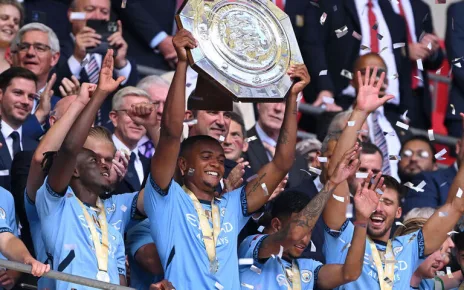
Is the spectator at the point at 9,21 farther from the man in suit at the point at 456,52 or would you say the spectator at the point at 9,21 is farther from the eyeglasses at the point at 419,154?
the man in suit at the point at 456,52

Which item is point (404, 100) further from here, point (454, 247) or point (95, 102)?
point (95, 102)

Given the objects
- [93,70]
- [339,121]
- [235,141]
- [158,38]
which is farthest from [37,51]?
[339,121]

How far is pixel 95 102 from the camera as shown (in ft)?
25.7

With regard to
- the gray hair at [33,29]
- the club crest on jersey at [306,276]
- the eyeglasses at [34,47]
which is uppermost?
the gray hair at [33,29]

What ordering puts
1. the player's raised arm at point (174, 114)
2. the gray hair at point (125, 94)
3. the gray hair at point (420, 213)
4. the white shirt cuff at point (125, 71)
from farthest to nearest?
the white shirt cuff at point (125, 71) < the gray hair at point (125, 94) < the gray hair at point (420, 213) < the player's raised arm at point (174, 114)

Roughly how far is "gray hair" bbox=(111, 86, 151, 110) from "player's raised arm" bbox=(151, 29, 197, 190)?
1.86 m

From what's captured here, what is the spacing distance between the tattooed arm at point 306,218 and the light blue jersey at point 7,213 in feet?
4.75

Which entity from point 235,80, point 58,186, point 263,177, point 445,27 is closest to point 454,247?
point 263,177

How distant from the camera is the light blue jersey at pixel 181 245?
26.2 ft

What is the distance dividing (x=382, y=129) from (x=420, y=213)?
6.53ft

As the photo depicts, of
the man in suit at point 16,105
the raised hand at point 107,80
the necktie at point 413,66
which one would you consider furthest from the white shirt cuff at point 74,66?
the necktie at point 413,66

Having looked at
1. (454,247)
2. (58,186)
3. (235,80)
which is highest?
(235,80)

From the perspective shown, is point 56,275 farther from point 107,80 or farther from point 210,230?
point 107,80

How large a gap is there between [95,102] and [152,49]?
3.80 metres
